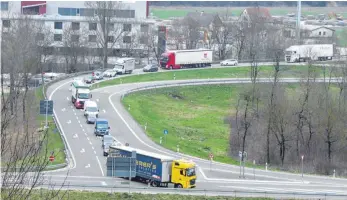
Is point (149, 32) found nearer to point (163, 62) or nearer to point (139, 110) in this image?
point (163, 62)

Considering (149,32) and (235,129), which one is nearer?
(235,129)

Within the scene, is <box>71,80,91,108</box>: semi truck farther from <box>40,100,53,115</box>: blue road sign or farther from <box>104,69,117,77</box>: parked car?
<box>104,69,117,77</box>: parked car

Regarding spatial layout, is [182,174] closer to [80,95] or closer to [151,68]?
[80,95]

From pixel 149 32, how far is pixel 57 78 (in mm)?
17199

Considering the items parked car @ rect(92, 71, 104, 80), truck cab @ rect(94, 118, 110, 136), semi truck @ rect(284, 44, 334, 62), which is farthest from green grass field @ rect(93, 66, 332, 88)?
truck cab @ rect(94, 118, 110, 136)

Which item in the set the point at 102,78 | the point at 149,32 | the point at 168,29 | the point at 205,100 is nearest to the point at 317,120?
the point at 205,100

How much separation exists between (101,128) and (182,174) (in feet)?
33.7

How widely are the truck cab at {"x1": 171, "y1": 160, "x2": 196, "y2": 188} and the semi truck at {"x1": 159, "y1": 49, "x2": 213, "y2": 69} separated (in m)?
31.8

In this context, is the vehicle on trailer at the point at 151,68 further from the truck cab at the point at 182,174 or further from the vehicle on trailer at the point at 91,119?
the truck cab at the point at 182,174

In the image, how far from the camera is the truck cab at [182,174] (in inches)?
997

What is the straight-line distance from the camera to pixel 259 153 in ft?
120

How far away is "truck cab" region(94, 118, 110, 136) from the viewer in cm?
3488

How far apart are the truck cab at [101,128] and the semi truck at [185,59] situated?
22273 mm

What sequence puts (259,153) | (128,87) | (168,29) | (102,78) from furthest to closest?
(168,29) < (102,78) < (128,87) < (259,153)
